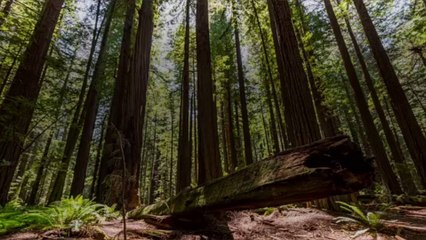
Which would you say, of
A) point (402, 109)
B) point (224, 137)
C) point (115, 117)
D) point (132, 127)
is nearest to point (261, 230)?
point (132, 127)

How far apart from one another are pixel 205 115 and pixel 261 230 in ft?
6.96

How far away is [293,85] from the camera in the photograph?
4.69 m

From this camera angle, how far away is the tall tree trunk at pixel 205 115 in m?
4.23

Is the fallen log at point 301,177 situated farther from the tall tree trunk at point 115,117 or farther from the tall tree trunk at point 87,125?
the tall tree trunk at point 87,125

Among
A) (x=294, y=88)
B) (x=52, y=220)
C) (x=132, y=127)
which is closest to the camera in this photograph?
(x=52, y=220)

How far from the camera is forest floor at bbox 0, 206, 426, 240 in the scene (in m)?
2.63

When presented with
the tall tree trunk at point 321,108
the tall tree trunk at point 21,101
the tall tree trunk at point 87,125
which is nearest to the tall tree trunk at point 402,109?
the tall tree trunk at point 321,108

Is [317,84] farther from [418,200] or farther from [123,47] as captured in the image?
[123,47]

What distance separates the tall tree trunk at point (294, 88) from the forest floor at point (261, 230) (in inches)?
52.7

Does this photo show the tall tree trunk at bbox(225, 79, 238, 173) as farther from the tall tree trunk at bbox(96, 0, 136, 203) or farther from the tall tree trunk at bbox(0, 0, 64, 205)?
the tall tree trunk at bbox(0, 0, 64, 205)

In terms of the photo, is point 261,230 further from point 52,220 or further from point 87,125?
point 87,125

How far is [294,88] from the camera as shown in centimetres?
466

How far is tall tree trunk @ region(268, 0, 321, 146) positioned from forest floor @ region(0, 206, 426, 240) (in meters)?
1.34

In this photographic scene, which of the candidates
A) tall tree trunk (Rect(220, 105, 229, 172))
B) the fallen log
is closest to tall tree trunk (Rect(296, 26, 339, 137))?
the fallen log
